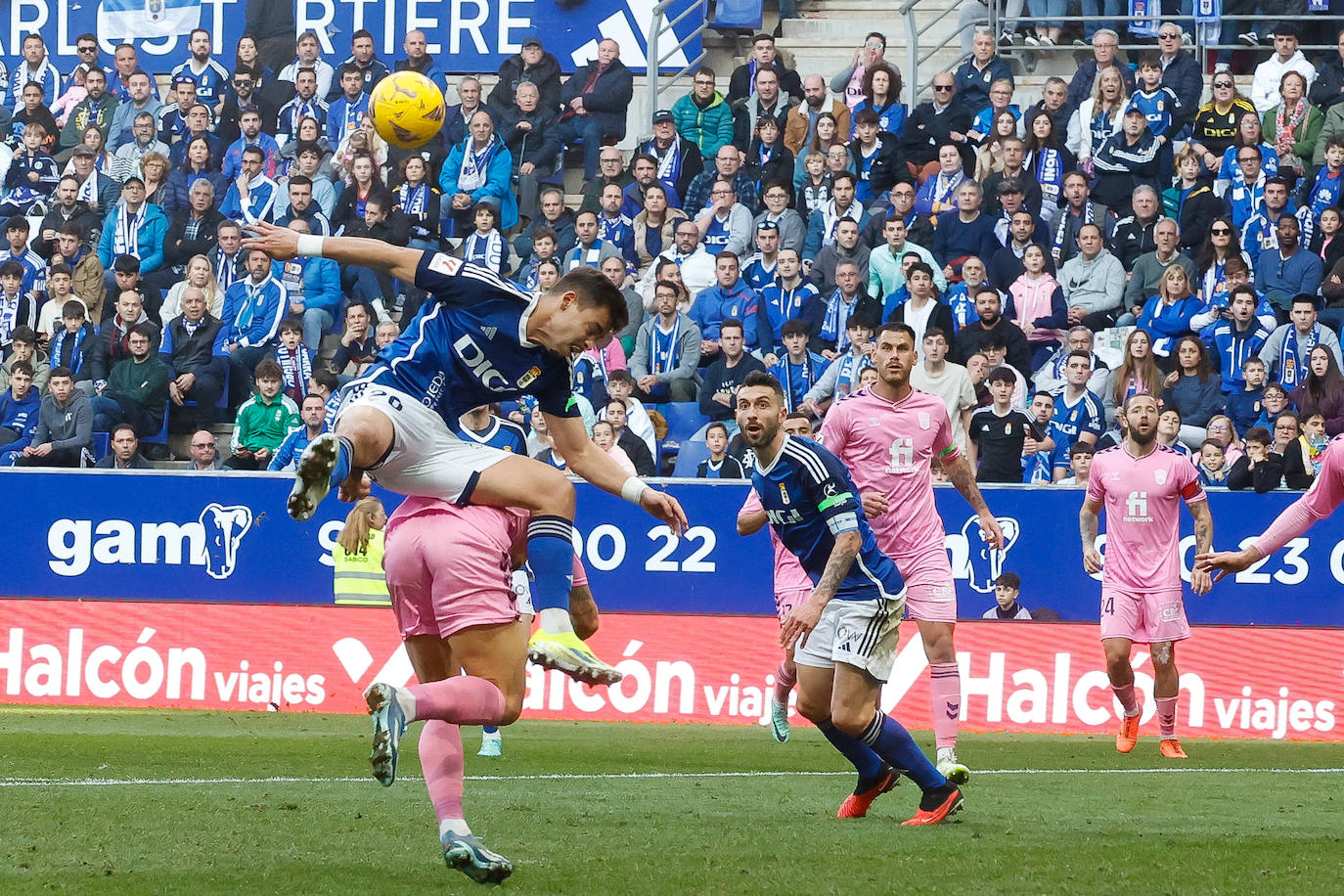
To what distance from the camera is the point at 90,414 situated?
1777 centimetres

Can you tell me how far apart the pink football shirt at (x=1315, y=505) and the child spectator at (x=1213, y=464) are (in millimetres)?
8307

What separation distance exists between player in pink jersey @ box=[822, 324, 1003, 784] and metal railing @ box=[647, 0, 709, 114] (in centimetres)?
1179

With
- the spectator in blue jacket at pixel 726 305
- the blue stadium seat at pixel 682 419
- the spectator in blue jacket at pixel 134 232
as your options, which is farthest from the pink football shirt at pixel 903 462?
the spectator in blue jacket at pixel 134 232

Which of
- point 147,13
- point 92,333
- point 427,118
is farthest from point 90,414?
point 147,13

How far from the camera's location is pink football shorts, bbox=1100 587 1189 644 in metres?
12.2

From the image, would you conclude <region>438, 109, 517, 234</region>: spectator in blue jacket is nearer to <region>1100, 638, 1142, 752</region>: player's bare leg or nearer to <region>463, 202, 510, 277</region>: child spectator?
<region>463, 202, 510, 277</region>: child spectator

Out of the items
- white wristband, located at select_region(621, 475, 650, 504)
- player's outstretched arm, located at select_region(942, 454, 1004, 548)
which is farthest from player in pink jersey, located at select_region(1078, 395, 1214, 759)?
white wristband, located at select_region(621, 475, 650, 504)

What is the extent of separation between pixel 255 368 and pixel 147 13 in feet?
26.4

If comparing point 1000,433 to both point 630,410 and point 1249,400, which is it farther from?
point 630,410

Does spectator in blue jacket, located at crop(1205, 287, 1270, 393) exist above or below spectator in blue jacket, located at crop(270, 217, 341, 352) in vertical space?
below

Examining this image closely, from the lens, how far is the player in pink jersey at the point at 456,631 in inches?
234

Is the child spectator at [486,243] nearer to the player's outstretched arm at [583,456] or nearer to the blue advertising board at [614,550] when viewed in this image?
the blue advertising board at [614,550]

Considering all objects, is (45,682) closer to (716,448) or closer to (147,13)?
(716,448)

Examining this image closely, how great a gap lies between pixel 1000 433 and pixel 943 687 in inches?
251
